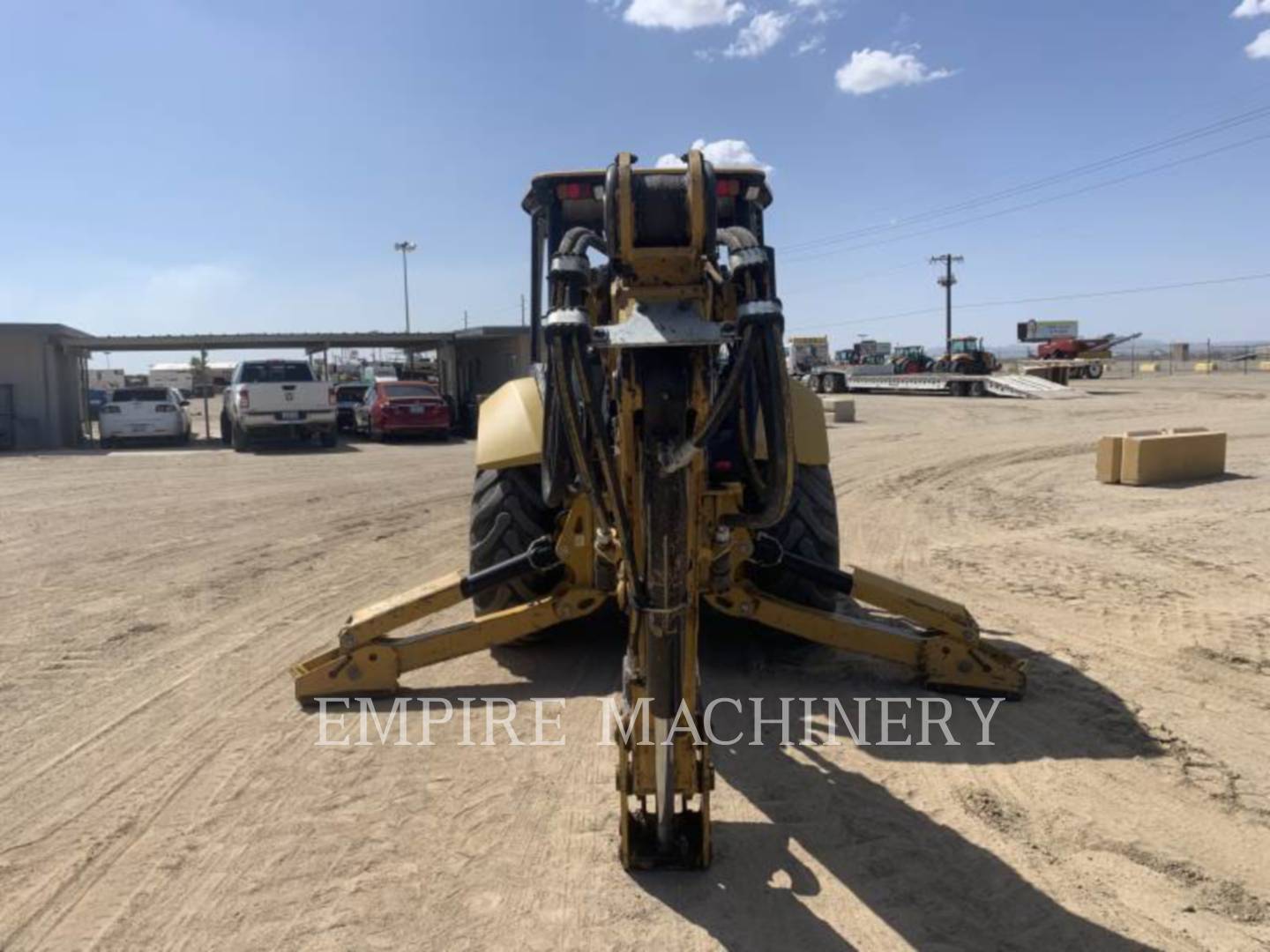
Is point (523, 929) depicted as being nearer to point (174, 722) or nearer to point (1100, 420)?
point (174, 722)

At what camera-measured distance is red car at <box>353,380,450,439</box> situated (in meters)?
23.4

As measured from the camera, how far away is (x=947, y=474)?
1455 cm

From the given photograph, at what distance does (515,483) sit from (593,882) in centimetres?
269

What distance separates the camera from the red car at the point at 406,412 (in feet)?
76.6

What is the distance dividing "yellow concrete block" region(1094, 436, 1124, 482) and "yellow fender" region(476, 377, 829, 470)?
7.96 meters

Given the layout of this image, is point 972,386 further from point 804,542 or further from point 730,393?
point 730,393

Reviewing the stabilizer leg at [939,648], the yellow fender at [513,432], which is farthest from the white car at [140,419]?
the stabilizer leg at [939,648]

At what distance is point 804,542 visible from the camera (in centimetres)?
546

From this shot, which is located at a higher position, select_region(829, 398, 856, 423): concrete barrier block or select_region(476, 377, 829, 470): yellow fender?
select_region(476, 377, 829, 470): yellow fender

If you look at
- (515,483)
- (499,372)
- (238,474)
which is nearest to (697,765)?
(515,483)

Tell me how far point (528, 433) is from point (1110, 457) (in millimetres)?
9414

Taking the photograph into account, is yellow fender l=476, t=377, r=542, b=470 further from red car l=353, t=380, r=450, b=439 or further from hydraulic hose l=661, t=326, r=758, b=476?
red car l=353, t=380, r=450, b=439

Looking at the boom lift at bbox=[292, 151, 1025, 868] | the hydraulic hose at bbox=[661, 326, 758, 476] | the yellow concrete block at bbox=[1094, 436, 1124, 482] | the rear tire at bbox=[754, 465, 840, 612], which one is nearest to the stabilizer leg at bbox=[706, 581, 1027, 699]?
the rear tire at bbox=[754, 465, 840, 612]

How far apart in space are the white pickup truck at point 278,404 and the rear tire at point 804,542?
59.2 ft
